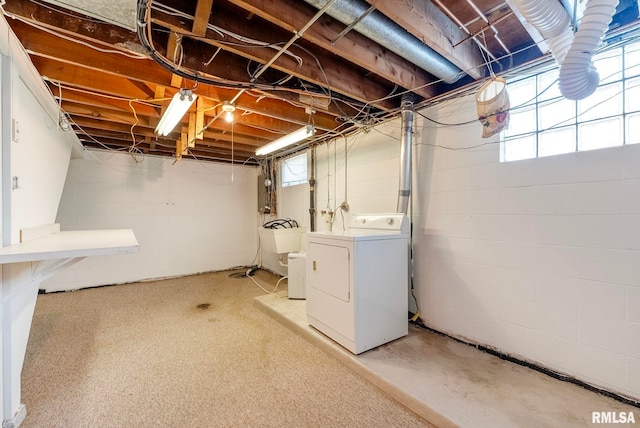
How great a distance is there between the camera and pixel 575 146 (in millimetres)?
1712

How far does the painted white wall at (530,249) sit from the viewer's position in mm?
1526

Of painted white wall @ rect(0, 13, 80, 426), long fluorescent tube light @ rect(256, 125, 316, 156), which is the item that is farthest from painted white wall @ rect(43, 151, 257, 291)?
painted white wall @ rect(0, 13, 80, 426)

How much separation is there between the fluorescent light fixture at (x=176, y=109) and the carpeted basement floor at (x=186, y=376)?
83.4 inches

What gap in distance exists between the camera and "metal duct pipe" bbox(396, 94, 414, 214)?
8.09 ft

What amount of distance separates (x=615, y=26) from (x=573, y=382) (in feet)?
7.27

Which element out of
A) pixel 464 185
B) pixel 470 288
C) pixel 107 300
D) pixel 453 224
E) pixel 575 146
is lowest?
pixel 107 300

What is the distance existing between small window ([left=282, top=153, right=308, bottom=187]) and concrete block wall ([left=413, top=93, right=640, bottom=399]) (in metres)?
2.25

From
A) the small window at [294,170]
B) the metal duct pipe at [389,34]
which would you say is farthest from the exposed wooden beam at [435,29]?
the small window at [294,170]

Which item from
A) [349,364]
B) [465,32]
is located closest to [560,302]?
[349,364]

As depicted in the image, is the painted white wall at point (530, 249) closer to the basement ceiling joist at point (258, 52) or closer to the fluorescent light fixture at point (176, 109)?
the basement ceiling joist at point (258, 52)

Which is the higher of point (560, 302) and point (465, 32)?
point (465, 32)

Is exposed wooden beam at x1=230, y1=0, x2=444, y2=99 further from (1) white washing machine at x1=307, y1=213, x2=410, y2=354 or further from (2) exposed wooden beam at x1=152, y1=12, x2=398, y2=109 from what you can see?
(1) white washing machine at x1=307, y1=213, x2=410, y2=354

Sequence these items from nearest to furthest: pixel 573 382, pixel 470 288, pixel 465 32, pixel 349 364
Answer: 1. pixel 573 382
2. pixel 465 32
3. pixel 349 364
4. pixel 470 288

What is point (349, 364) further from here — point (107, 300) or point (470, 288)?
point (107, 300)
